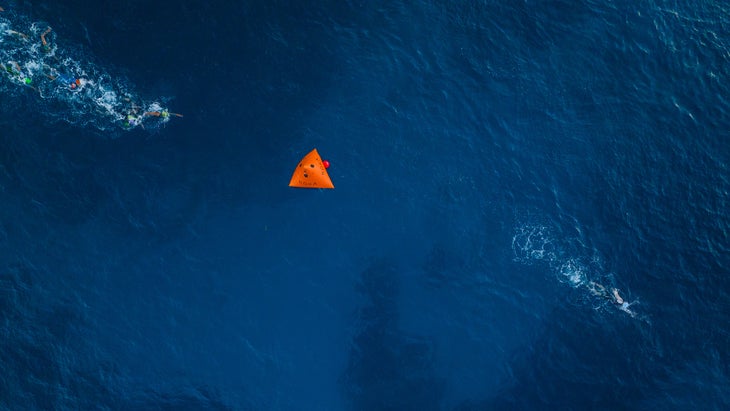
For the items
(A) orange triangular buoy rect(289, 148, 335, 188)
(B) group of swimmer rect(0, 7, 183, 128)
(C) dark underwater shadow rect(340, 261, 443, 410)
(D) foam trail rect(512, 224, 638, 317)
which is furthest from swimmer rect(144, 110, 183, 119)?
→ (D) foam trail rect(512, 224, 638, 317)

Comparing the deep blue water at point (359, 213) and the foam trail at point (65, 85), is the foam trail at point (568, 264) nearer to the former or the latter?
the deep blue water at point (359, 213)

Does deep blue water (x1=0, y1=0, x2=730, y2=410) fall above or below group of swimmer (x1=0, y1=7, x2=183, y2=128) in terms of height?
below

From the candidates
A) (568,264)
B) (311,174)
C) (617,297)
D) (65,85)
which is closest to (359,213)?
(311,174)

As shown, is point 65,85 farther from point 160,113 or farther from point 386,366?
point 386,366

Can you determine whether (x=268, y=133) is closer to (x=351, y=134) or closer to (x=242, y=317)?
(x=351, y=134)

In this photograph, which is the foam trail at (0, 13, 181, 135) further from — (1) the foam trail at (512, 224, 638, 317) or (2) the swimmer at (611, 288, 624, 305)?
(2) the swimmer at (611, 288, 624, 305)

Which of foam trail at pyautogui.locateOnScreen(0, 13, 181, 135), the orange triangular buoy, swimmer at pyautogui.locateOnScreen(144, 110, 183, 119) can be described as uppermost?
foam trail at pyautogui.locateOnScreen(0, 13, 181, 135)

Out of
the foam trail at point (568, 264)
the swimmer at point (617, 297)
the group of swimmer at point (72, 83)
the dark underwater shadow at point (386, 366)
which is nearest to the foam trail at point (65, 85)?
the group of swimmer at point (72, 83)
